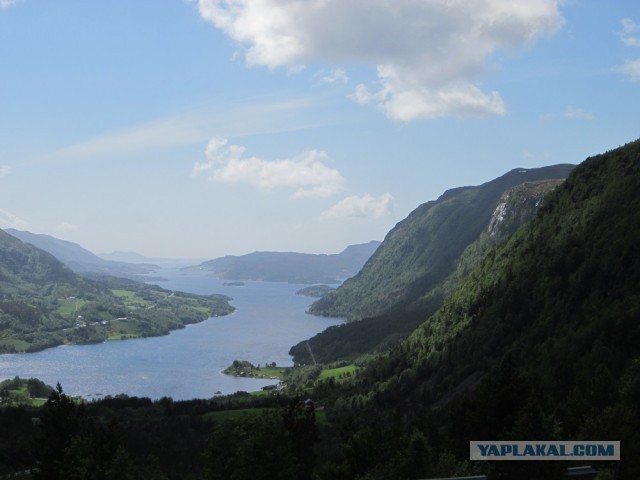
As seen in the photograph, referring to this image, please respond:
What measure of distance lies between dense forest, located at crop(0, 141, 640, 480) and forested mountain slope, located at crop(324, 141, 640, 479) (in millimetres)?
289

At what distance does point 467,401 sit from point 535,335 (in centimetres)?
8521

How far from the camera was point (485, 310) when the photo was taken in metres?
166

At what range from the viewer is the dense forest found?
45719 mm

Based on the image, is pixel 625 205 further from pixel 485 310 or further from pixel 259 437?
pixel 259 437

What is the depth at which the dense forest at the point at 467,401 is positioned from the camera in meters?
45.7

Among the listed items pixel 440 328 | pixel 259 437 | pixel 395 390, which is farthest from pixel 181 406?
pixel 259 437

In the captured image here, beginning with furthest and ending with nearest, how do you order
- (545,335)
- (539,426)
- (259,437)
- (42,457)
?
(545,335) → (42,457) → (259,437) → (539,426)

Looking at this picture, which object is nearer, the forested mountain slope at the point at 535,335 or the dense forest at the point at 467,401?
→ the dense forest at the point at 467,401

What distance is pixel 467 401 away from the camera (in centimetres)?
5519

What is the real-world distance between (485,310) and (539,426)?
133 meters

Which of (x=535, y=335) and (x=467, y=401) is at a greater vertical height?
(x=467, y=401)

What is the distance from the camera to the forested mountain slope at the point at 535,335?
49.7m

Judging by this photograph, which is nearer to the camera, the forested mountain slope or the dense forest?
the dense forest

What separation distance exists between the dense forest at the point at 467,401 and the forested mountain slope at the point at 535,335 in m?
0.29
